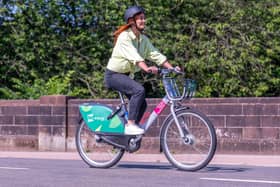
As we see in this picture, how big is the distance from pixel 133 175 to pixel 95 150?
55.0 inches

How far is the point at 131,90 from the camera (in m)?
A: 9.41

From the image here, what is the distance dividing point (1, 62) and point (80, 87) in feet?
6.39

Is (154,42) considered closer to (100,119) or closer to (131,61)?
(100,119)

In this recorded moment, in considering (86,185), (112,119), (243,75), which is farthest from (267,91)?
(86,185)

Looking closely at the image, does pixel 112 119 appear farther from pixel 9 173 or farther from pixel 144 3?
pixel 144 3

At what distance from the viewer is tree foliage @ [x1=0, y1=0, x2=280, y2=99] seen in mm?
18719

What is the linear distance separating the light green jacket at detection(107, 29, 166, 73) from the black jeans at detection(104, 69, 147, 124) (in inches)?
4.2

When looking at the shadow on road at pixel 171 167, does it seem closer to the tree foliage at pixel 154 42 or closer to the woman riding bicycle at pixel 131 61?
the woman riding bicycle at pixel 131 61

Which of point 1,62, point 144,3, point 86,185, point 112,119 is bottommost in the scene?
point 86,185

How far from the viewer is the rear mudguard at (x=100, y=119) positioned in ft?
32.1

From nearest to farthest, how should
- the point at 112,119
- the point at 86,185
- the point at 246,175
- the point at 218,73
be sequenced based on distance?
1. the point at 86,185
2. the point at 246,175
3. the point at 112,119
4. the point at 218,73

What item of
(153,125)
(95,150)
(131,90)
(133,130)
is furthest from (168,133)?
(153,125)

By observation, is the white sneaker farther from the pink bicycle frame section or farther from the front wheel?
the front wheel

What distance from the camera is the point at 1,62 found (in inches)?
754
